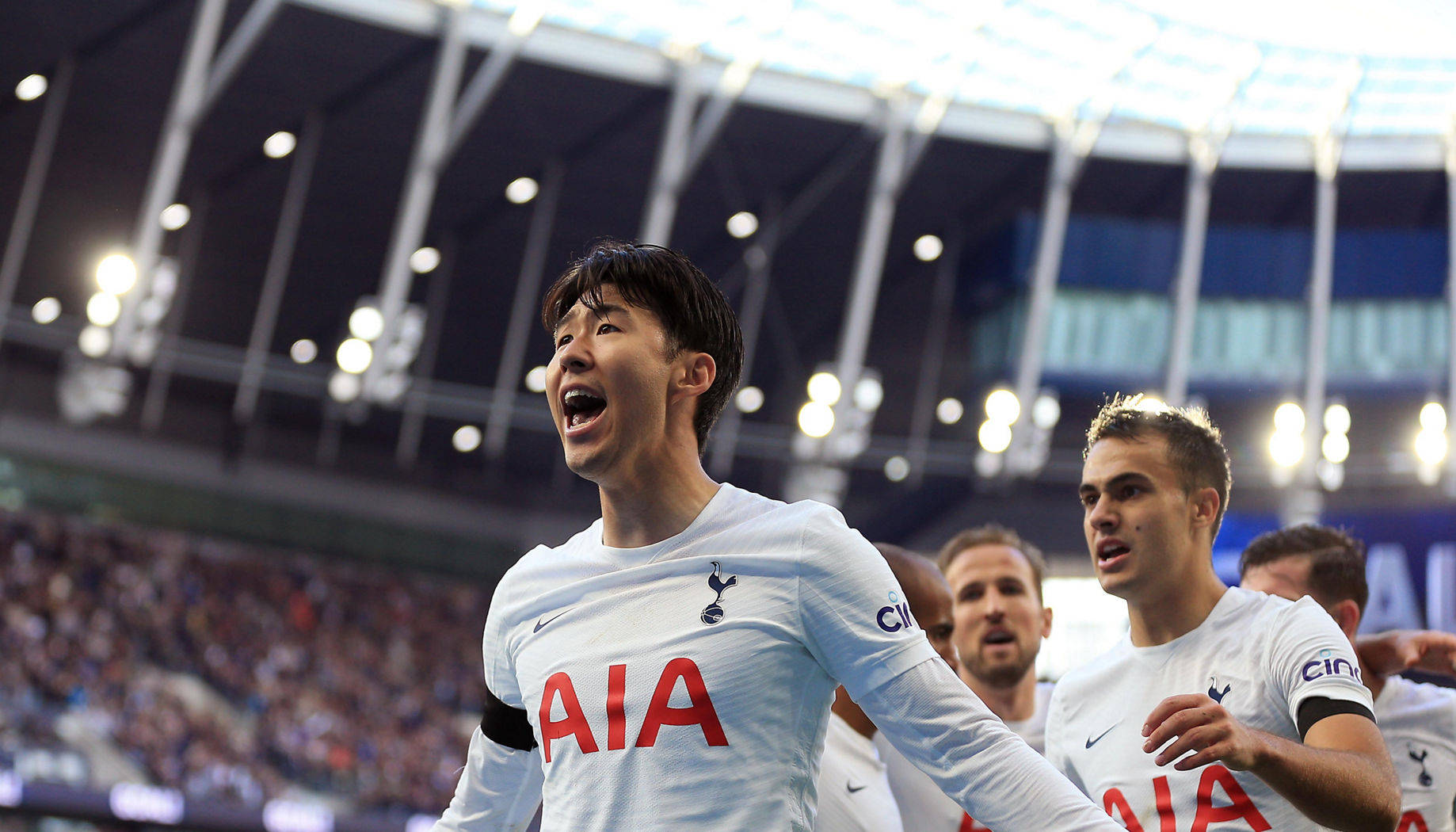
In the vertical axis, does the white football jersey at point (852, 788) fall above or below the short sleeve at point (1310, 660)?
below

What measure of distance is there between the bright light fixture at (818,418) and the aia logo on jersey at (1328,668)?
51.7 feet

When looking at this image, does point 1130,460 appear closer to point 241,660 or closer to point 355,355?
point 355,355

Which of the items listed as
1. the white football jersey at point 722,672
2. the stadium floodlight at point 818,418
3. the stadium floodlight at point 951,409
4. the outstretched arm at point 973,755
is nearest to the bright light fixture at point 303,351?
the stadium floodlight at point 818,418

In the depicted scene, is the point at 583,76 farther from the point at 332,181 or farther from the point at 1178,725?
the point at 1178,725

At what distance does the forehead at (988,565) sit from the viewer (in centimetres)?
414

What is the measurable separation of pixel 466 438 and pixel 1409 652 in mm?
22887

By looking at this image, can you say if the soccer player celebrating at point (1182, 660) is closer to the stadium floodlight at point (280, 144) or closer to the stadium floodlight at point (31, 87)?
the stadium floodlight at point (280, 144)

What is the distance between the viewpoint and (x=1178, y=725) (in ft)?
6.21

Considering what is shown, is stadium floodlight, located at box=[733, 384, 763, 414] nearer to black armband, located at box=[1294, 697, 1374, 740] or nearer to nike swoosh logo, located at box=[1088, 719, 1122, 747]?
nike swoosh logo, located at box=[1088, 719, 1122, 747]

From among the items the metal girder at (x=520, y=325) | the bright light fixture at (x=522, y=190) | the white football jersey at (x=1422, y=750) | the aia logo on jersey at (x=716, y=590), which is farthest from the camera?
the metal girder at (x=520, y=325)

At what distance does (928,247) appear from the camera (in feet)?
79.9

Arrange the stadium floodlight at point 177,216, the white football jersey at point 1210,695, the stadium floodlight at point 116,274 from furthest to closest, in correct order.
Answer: the stadium floodlight at point 177,216 < the stadium floodlight at point 116,274 < the white football jersey at point 1210,695

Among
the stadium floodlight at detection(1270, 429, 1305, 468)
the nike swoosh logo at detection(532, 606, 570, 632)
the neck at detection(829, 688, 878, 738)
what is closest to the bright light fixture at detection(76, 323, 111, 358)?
the stadium floodlight at detection(1270, 429, 1305, 468)

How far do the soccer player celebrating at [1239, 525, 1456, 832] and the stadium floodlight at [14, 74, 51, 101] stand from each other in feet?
62.3
